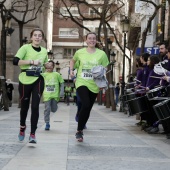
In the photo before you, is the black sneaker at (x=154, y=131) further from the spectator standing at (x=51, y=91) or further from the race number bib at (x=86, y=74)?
the race number bib at (x=86, y=74)

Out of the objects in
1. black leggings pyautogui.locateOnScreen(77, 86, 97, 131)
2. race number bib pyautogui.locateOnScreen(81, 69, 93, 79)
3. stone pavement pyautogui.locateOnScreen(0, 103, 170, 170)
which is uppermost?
race number bib pyautogui.locateOnScreen(81, 69, 93, 79)

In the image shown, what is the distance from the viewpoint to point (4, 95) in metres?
26.0

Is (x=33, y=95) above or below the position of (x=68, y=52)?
above

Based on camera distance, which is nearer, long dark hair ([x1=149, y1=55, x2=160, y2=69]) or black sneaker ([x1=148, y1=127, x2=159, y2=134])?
black sneaker ([x1=148, y1=127, x2=159, y2=134])

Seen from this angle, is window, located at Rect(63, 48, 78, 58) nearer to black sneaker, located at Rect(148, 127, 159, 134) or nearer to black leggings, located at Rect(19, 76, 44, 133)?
black sneaker, located at Rect(148, 127, 159, 134)

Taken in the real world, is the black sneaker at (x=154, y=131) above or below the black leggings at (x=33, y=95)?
below

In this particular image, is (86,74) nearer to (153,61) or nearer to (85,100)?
(85,100)

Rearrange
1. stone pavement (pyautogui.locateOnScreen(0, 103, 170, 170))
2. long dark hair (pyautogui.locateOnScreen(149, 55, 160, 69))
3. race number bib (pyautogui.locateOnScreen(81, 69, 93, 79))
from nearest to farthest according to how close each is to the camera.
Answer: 1. stone pavement (pyautogui.locateOnScreen(0, 103, 170, 170))
2. race number bib (pyautogui.locateOnScreen(81, 69, 93, 79))
3. long dark hair (pyautogui.locateOnScreen(149, 55, 160, 69))

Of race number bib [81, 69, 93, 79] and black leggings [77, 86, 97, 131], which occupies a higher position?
race number bib [81, 69, 93, 79]

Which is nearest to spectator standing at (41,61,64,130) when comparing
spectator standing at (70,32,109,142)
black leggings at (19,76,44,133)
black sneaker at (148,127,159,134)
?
black sneaker at (148,127,159,134)

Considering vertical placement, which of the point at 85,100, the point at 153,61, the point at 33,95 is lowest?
the point at 85,100

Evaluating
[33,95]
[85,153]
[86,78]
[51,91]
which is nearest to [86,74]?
[86,78]

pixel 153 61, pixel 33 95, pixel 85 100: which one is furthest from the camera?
pixel 153 61

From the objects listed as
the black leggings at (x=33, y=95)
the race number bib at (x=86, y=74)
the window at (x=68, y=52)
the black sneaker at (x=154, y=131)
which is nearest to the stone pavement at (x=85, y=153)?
the black leggings at (x=33, y=95)
